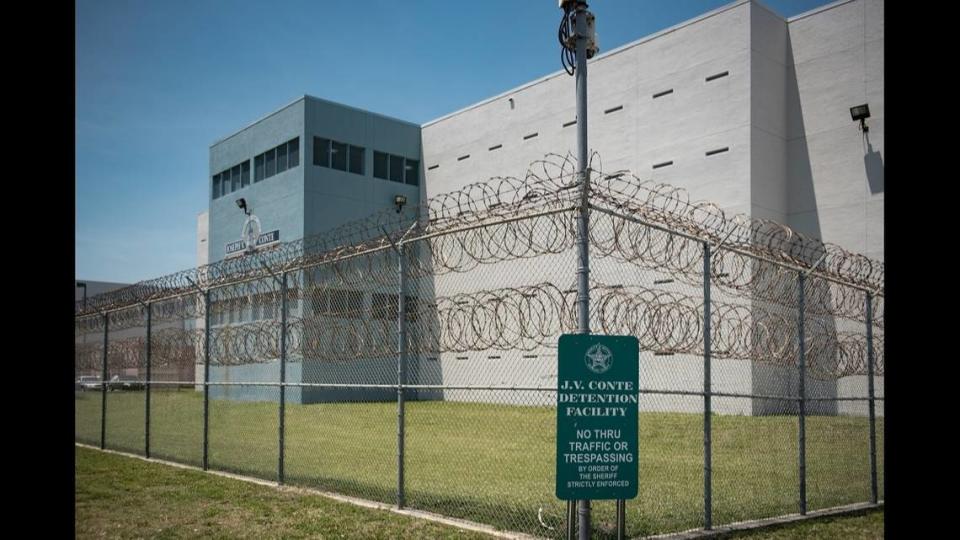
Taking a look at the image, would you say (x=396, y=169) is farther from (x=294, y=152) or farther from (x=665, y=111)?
(x=665, y=111)

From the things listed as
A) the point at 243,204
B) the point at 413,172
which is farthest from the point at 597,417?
the point at 243,204

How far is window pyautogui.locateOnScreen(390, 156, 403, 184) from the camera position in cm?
3688

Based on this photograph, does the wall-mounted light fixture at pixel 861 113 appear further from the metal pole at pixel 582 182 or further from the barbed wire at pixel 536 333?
the metal pole at pixel 582 182

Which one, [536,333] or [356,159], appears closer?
[536,333]

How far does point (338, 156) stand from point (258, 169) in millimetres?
4750

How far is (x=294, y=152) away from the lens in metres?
34.8

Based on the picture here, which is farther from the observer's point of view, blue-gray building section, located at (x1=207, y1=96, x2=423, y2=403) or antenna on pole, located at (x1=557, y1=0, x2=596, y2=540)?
blue-gray building section, located at (x1=207, y1=96, x2=423, y2=403)

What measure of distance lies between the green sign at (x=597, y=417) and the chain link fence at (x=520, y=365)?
1.26 metres

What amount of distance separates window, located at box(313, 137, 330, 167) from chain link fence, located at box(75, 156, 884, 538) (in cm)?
419

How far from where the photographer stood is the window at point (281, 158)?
117 ft

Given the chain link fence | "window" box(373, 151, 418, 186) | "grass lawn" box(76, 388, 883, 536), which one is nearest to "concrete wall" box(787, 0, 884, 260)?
the chain link fence

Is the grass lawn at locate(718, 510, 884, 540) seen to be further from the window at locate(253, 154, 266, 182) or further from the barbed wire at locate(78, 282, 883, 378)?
the window at locate(253, 154, 266, 182)
